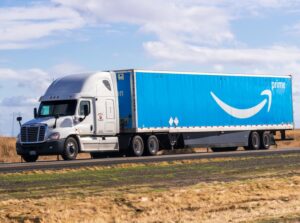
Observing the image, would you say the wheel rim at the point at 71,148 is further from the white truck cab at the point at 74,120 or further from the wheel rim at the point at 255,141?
the wheel rim at the point at 255,141

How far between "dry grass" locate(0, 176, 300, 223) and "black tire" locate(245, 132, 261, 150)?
86.5ft

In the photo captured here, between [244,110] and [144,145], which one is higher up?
[244,110]

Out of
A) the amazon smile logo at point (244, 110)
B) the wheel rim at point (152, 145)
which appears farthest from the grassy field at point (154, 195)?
the amazon smile logo at point (244, 110)

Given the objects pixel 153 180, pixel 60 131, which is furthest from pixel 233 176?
pixel 60 131

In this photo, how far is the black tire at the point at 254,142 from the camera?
1697 inches

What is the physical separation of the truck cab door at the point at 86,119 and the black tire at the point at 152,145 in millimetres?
3441

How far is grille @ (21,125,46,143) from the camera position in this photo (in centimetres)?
3300

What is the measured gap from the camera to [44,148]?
3291cm

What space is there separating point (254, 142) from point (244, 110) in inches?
74.7

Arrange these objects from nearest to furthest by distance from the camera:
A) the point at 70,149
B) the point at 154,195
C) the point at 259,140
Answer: the point at 154,195 → the point at 70,149 → the point at 259,140

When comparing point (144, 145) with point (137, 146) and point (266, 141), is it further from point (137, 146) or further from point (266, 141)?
point (266, 141)

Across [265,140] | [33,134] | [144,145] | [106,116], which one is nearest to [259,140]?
[265,140]

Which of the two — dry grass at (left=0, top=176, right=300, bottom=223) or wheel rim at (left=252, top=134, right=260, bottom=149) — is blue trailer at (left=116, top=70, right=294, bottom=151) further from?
dry grass at (left=0, top=176, right=300, bottom=223)

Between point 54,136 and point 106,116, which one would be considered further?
point 106,116
